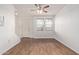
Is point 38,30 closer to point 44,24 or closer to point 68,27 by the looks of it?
point 44,24

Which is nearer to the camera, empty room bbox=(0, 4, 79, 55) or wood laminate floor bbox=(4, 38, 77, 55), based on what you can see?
empty room bbox=(0, 4, 79, 55)

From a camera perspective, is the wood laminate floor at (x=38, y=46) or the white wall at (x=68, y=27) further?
the white wall at (x=68, y=27)

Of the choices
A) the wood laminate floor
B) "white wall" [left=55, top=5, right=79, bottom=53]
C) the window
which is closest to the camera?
the window

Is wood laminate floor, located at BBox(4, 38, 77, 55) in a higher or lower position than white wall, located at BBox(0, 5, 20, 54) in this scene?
lower

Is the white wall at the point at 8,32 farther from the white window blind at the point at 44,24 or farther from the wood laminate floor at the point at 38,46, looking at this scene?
the white window blind at the point at 44,24

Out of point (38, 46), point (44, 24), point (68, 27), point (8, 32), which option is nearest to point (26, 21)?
point (44, 24)

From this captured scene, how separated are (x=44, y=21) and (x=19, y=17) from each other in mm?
700

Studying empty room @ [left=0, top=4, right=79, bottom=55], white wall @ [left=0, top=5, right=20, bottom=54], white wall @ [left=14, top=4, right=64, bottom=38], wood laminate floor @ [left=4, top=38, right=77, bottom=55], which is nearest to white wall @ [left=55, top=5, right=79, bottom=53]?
empty room @ [left=0, top=4, right=79, bottom=55]

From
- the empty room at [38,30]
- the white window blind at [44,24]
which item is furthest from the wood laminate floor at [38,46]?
the white window blind at [44,24]

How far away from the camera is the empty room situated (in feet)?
11.9

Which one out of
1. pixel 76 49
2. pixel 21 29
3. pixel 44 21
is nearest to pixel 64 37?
pixel 76 49

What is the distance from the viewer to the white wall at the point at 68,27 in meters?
4.17

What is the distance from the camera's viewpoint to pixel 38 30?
389cm

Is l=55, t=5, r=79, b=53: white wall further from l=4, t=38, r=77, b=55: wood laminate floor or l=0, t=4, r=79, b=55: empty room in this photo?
l=4, t=38, r=77, b=55: wood laminate floor
